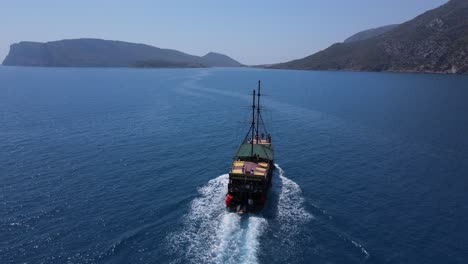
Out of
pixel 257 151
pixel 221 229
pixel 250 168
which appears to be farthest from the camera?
pixel 257 151

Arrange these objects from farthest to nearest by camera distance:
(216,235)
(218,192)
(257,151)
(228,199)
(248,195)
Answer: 1. (257,151)
2. (218,192)
3. (228,199)
4. (248,195)
5. (216,235)

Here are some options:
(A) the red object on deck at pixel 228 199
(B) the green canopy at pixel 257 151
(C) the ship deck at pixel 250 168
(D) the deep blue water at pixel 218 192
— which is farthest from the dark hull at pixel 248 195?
(B) the green canopy at pixel 257 151

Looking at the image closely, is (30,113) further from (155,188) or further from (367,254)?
(367,254)

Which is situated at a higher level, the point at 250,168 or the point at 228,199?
the point at 250,168

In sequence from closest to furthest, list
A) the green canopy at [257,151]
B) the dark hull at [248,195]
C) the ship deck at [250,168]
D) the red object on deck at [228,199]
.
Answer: the dark hull at [248,195], the red object on deck at [228,199], the ship deck at [250,168], the green canopy at [257,151]

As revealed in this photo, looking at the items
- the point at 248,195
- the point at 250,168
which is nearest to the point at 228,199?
the point at 248,195

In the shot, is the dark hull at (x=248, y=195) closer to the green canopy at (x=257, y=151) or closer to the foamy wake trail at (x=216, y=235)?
the foamy wake trail at (x=216, y=235)

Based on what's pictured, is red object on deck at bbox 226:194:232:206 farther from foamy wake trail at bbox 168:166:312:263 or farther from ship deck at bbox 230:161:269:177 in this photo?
ship deck at bbox 230:161:269:177

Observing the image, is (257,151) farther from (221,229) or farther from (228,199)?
(221,229)
